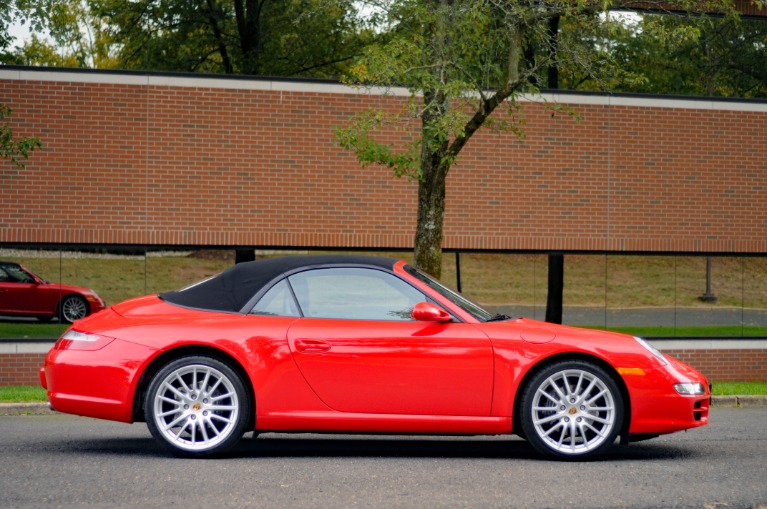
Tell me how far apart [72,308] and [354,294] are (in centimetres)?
1037

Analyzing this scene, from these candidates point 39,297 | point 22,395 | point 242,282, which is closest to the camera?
point 242,282

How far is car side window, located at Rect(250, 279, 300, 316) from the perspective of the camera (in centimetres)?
746

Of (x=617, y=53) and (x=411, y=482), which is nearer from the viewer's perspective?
(x=411, y=482)

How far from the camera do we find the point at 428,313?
7.23m

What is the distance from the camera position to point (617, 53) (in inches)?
802

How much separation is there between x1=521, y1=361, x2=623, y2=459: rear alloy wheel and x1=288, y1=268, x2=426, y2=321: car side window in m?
1.01

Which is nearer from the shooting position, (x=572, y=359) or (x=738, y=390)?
(x=572, y=359)

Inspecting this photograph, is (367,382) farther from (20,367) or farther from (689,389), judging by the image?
(20,367)

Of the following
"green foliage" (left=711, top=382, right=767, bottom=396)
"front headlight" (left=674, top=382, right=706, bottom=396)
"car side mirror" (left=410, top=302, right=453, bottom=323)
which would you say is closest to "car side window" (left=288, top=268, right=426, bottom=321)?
"car side mirror" (left=410, top=302, right=453, bottom=323)

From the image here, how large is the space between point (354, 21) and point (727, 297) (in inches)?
356

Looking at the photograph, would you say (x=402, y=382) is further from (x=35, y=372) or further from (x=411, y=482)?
(x=35, y=372)

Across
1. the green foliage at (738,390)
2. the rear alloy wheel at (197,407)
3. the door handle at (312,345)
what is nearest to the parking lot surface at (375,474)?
the rear alloy wheel at (197,407)

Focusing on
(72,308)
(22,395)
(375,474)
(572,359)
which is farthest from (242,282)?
(72,308)

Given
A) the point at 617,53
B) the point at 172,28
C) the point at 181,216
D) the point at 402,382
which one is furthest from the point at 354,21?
the point at 402,382
